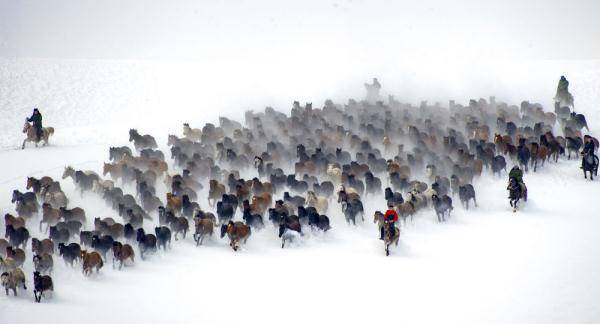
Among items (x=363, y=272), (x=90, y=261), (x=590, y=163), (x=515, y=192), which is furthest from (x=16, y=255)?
(x=590, y=163)

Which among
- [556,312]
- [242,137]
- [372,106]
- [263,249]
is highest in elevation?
[372,106]

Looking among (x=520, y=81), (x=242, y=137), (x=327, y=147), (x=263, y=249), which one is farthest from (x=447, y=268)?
(x=520, y=81)

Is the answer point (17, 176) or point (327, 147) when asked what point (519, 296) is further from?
point (17, 176)

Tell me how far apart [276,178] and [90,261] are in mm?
7852

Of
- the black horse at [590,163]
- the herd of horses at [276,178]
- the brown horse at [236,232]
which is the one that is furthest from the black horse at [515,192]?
the brown horse at [236,232]

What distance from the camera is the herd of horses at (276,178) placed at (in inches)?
787

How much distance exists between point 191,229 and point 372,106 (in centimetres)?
1456

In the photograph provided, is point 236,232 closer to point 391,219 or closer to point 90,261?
point 90,261

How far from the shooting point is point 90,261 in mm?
18250

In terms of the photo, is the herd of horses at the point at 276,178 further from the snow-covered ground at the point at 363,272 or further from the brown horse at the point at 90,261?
the snow-covered ground at the point at 363,272

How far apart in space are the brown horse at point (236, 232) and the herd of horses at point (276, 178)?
4 cm

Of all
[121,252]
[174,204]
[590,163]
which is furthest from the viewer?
[590,163]

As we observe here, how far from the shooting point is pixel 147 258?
19.9 meters

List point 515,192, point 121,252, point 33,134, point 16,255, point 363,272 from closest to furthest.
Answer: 1. point 16,255
2. point 121,252
3. point 363,272
4. point 515,192
5. point 33,134
